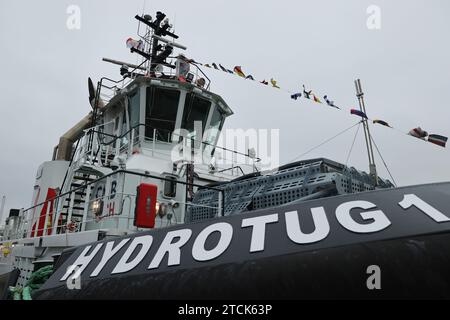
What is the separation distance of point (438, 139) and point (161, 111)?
7.00 metres

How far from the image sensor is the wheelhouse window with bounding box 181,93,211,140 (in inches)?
397

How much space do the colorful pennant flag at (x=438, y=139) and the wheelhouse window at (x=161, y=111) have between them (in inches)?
256

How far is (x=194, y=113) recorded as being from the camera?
10.3 meters

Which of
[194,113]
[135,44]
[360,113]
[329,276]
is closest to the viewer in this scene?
[329,276]

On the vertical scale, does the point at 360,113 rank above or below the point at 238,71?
below

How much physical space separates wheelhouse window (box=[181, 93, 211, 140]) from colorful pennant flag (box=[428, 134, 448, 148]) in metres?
6.27

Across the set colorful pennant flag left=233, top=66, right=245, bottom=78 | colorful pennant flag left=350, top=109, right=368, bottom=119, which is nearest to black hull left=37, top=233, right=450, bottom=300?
colorful pennant flag left=350, top=109, right=368, bottom=119

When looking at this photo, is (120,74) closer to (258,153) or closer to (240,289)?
(258,153)

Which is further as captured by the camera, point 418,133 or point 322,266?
point 418,133

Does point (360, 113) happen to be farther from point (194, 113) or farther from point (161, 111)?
point (161, 111)

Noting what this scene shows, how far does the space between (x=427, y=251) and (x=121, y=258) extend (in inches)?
82.4

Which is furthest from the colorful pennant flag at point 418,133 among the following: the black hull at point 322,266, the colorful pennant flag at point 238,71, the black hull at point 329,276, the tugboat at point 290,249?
the colorful pennant flag at point 238,71

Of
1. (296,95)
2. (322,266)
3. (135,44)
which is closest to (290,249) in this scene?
(322,266)
